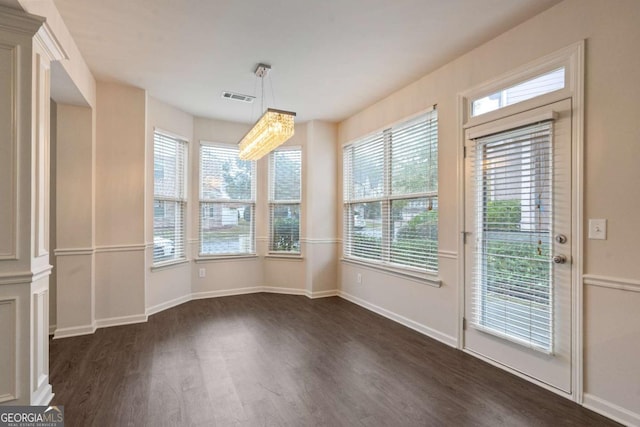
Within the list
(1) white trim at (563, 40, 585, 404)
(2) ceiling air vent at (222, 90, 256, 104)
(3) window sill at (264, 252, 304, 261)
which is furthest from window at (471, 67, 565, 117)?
(3) window sill at (264, 252, 304, 261)

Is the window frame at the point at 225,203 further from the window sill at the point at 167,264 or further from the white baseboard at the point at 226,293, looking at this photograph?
the white baseboard at the point at 226,293

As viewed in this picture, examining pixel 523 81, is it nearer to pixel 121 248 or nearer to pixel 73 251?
pixel 121 248

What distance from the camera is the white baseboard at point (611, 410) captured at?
1.95m

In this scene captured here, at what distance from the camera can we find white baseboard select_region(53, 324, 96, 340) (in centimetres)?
340

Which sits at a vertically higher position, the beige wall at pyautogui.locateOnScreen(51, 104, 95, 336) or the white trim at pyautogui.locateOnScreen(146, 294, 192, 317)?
the beige wall at pyautogui.locateOnScreen(51, 104, 95, 336)

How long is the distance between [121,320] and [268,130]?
287 cm

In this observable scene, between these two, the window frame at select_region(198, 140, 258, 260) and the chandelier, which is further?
the window frame at select_region(198, 140, 258, 260)

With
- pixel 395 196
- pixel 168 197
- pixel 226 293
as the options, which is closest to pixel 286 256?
pixel 226 293

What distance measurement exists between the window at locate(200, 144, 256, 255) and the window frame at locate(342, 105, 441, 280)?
1.58 metres

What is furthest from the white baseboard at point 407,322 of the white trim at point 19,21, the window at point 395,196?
the white trim at point 19,21

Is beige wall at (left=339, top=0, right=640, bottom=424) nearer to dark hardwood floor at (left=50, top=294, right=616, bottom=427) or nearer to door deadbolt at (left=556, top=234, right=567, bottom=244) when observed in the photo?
door deadbolt at (left=556, top=234, right=567, bottom=244)

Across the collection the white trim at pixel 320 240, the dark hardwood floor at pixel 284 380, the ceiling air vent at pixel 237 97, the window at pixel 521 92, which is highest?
the ceiling air vent at pixel 237 97

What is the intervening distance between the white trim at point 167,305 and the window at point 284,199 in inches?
58.9

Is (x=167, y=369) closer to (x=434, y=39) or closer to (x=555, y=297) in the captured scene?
(x=555, y=297)
